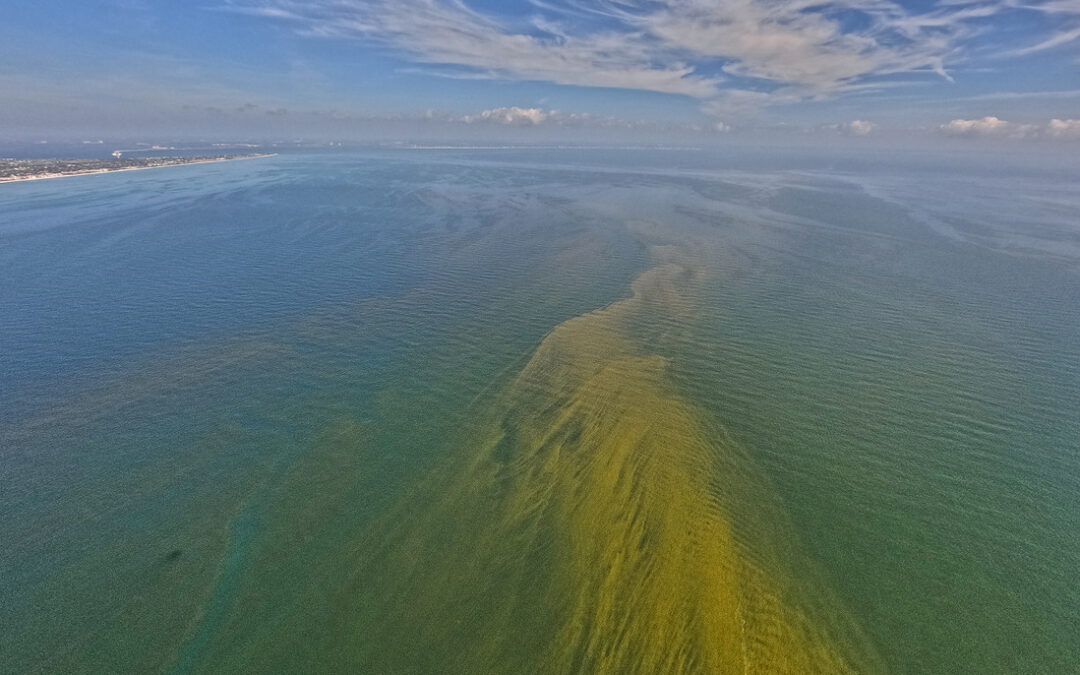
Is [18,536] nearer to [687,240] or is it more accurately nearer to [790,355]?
[790,355]

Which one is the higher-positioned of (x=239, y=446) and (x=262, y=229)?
(x=262, y=229)

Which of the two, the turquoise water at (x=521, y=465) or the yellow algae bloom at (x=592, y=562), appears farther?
the turquoise water at (x=521, y=465)

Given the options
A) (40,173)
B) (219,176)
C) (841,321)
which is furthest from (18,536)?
(40,173)

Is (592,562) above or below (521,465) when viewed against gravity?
below

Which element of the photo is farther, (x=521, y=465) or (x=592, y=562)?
(x=521, y=465)

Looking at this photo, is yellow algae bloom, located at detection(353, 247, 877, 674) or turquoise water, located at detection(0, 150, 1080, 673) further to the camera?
turquoise water, located at detection(0, 150, 1080, 673)
